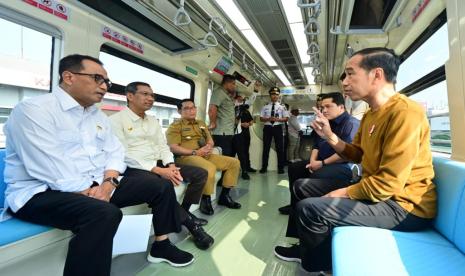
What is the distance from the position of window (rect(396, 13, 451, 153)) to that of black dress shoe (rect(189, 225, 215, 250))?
83.9 inches

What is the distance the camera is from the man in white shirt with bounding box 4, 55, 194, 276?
1.47 metres

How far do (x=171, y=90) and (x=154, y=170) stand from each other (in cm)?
195

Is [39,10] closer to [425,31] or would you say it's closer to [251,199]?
[251,199]

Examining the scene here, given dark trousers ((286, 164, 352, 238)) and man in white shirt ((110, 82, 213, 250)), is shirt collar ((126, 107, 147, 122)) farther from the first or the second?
dark trousers ((286, 164, 352, 238))

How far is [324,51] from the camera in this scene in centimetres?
555

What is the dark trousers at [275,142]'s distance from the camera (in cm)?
609

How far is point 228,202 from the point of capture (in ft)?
11.3

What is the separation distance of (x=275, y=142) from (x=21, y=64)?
15.8ft

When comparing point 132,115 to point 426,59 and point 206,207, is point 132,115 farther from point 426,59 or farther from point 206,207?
point 426,59

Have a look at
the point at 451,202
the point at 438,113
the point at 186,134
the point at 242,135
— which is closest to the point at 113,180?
the point at 186,134

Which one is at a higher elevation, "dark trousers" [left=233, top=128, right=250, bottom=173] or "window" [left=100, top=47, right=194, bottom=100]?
"window" [left=100, top=47, right=194, bottom=100]

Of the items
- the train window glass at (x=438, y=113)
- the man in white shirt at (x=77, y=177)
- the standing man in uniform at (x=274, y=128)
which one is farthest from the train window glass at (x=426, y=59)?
the standing man in uniform at (x=274, y=128)

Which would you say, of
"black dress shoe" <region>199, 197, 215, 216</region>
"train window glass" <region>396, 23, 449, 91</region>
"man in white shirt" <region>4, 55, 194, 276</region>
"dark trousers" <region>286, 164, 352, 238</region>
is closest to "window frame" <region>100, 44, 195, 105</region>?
"man in white shirt" <region>4, 55, 194, 276</region>

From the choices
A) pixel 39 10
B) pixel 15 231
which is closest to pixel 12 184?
pixel 15 231
